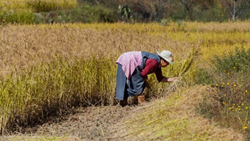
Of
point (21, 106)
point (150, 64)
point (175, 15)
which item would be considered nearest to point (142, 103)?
point (150, 64)

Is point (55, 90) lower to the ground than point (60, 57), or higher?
lower

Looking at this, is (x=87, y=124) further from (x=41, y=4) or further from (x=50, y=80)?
(x=41, y=4)

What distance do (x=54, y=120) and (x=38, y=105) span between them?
320 millimetres

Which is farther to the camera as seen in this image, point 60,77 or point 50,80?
point 60,77

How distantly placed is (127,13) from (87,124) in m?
19.9

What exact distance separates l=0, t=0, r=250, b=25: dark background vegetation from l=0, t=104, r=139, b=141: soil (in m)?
9.34

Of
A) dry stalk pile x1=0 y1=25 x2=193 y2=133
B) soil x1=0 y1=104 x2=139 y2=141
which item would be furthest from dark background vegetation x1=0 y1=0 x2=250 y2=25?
soil x1=0 y1=104 x2=139 y2=141

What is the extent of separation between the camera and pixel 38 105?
15.0 feet

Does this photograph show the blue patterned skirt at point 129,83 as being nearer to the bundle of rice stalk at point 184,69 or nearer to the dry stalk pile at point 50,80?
the dry stalk pile at point 50,80

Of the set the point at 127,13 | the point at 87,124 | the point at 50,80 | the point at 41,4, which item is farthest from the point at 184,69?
the point at 127,13

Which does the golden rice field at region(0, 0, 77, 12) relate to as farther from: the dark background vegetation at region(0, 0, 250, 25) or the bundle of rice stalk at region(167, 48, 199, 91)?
the bundle of rice stalk at region(167, 48, 199, 91)

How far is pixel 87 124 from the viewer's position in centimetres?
462

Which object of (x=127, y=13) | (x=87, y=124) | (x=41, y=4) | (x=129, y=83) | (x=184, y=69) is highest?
(x=41, y=4)

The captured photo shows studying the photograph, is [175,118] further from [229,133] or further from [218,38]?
[218,38]
